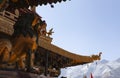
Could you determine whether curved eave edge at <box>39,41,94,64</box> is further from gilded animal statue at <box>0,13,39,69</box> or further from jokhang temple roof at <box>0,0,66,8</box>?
gilded animal statue at <box>0,13,39,69</box>

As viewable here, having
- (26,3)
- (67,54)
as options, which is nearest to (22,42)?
(26,3)

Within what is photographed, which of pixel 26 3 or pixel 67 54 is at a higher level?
pixel 26 3

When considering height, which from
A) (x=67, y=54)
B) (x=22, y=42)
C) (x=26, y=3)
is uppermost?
(x=26, y=3)

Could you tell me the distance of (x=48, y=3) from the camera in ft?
32.1

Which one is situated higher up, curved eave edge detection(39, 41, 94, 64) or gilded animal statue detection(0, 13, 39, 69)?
curved eave edge detection(39, 41, 94, 64)

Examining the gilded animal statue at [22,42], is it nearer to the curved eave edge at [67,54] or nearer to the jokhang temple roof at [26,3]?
the jokhang temple roof at [26,3]

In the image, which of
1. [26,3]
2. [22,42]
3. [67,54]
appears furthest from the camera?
[67,54]

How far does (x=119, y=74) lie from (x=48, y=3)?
132126 millimetres

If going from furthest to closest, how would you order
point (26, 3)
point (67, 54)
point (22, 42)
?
point (67, 54)
point (26, 3)
point (22, 42)

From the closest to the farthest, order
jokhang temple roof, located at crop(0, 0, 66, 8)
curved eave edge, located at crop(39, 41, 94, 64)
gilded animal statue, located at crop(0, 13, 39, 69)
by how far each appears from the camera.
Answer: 1. gilded animal statue, located at crop(0, 13, 39, 69)
2. jokhang temple roof, located at crop(0, 0, 66, 8)
3. curved eave edge, located at crop(39, 41, 94, 64)

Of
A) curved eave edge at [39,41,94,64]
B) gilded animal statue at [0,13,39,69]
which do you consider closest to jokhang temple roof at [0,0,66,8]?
gilded animal statue at [0,13,39,69]

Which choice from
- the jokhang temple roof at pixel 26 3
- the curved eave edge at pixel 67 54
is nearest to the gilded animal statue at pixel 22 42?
the jokhang temple roof at pixel 26 3

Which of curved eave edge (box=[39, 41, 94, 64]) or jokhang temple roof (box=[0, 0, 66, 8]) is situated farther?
curved eave edge (box=[39, 41, 94, 64])

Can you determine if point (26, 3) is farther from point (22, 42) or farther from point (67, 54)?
point (67, 54)
